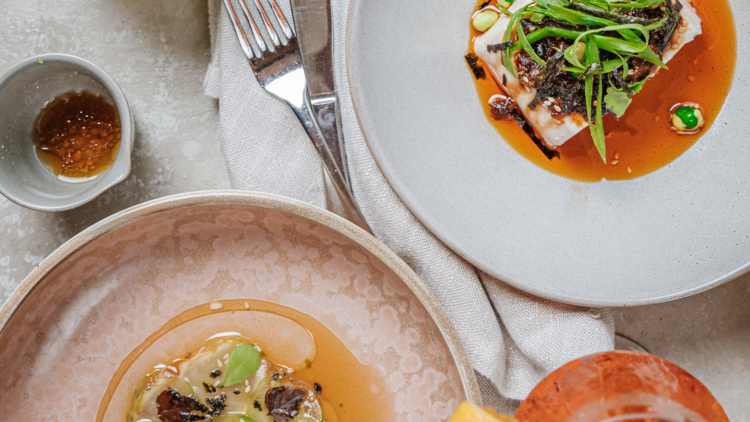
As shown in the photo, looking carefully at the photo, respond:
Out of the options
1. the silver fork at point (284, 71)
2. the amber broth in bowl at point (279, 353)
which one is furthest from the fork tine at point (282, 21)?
the amber broth in bowl at point (279, 353)

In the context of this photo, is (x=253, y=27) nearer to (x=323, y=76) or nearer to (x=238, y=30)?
(x=238, y=30)

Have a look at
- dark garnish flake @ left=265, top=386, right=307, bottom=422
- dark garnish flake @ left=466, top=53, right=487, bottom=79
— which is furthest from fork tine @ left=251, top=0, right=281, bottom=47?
dark garnish flake @ left=265, top=386, right=307, bottom=422

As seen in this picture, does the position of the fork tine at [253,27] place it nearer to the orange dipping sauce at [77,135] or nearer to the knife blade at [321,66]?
the knife blade at [321,66]

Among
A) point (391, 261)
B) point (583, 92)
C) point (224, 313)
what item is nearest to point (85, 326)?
point (224, 313)

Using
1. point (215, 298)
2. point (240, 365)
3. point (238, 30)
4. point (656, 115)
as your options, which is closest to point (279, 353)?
point (240, 365)

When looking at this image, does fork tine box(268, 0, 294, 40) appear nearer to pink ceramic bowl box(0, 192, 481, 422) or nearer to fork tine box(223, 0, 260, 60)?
fork tine box(223, 0, 260, 60)
